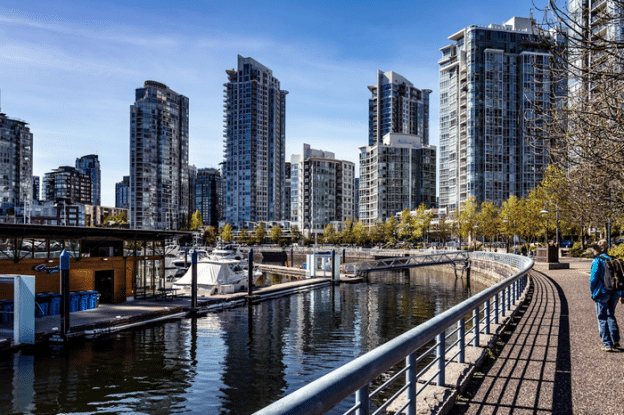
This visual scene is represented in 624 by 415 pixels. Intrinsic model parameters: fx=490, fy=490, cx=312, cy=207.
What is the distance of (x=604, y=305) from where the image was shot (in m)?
9.80

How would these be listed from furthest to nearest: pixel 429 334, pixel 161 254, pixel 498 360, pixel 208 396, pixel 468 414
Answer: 1. pixel 161 254
2. pixel 208 396
3. pixel 498 360
4. pixel 468 414
5. pixel 429 334

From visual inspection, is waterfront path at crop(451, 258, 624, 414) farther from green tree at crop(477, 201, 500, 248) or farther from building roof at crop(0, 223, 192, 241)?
green tree at crop(477, 201, 500, 248)

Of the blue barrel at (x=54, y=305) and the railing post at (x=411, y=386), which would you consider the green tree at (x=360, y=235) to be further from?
the railing post at (x=411, y=386)

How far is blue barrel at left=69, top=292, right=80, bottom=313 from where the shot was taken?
2548 centimetres

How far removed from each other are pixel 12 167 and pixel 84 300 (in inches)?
5629

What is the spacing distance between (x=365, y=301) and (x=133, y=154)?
171 metres

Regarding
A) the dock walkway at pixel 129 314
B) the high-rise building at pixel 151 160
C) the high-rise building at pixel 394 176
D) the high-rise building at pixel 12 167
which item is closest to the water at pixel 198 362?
the dock walkway at pixel 129 314

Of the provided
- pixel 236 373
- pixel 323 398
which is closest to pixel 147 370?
pixel 236 373

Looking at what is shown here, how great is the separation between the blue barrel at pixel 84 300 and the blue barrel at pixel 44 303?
1843mm

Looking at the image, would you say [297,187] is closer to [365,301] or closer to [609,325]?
[365,301]

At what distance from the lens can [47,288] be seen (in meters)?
25.6

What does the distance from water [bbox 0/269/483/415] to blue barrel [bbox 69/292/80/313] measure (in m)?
4.30

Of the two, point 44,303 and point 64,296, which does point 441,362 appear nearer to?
point 64,296

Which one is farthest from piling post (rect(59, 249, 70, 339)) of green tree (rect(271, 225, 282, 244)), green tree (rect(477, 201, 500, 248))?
green tree (rect(271, 225, 282, 244))
